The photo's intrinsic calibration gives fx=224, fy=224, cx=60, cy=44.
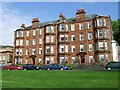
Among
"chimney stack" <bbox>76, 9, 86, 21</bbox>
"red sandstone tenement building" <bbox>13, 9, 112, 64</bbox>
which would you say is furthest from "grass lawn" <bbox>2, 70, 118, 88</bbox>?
"chimney stack" <bbox>76, 9, 86, 21</bbox>

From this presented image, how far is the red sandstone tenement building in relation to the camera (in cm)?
6009

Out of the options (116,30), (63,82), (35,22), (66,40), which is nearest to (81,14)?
(66,40)

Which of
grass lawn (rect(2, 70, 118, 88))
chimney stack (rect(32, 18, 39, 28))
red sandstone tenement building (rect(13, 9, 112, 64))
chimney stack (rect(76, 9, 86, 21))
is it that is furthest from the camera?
chimney stack (rect(32, 18, 39, 28))

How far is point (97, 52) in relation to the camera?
2333 inches

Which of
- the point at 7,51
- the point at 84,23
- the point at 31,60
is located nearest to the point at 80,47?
the point at 84,23

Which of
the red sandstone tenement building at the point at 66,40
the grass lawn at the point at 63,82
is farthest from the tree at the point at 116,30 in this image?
the grass lawn at the point at 63,82

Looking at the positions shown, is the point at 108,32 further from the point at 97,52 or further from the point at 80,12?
the point at 80,12

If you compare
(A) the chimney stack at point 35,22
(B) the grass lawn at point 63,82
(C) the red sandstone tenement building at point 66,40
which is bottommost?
(B) the grass lawn at point 63,82

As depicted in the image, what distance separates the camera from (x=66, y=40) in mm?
65250

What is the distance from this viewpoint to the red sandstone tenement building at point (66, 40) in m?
60.1

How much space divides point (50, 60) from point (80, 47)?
9.72 metres

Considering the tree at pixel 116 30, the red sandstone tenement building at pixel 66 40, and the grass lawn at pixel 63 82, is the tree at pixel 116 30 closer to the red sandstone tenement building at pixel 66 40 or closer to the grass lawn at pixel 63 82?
the red sandstone tenement building at pixel 66 40

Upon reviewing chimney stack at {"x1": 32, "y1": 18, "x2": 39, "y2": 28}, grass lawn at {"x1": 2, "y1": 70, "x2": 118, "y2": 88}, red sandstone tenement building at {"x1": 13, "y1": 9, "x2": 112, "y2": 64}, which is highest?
chimney stack at {"x1": 32, "y1": 18, "x2": 39, "y2": 28}

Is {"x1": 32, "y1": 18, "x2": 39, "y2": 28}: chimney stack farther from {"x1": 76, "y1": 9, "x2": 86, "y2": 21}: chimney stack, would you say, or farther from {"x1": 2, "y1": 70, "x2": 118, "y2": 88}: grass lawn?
{"x1": 2, "y1": 70, "x2": 118, "y2": 88}: grass lawn
